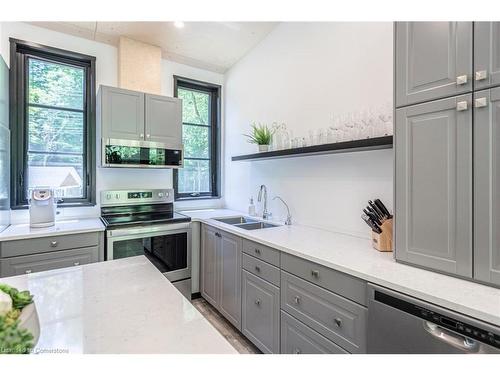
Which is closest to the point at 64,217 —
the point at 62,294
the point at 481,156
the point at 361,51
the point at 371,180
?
the point at 62,294

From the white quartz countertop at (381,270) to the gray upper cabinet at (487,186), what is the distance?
117mm

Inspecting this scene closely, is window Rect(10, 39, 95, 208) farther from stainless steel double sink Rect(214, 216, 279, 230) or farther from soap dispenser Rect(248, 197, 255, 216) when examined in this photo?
soap dispenser Rect(248, 197, 255, 216)

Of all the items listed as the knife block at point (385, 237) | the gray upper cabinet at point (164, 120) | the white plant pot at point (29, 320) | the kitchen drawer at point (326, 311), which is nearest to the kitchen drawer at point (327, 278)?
the kitchen drawer at point (326, 311)

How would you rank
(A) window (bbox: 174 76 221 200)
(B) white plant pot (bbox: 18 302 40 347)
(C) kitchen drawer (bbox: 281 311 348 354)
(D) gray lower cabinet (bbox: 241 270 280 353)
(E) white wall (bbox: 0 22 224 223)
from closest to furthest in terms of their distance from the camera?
(B) white plant pot (bbox: 18 302 40 347) < (C) kitchen drawer (bbox: 281 311 348 354) < (D) gray lower cabinet (bbox: 241 270 280 353) < (E) white wall (bbox: 0 22 224 223) < (A) window (bbox: 174 76 221 200)

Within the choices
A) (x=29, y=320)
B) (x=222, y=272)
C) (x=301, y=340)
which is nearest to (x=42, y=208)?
(x=222, y=272)

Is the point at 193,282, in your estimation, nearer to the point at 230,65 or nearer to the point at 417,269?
the point at 417,269

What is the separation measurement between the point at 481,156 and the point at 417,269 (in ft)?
1.99

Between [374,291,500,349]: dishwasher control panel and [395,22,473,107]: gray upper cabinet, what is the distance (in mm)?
959

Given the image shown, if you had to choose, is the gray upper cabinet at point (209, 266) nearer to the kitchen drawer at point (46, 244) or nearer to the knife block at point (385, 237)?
the kitchen drawer at point (46, 244)

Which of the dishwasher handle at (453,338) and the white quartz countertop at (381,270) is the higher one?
the white quartz countertop at (381,270)

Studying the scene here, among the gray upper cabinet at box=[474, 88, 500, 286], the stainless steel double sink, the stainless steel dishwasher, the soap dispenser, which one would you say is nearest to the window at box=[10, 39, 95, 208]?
the stainless steel double sink

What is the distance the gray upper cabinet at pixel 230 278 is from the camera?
2318mm

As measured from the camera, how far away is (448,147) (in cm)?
120

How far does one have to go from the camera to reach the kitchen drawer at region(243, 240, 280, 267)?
6.16ft
